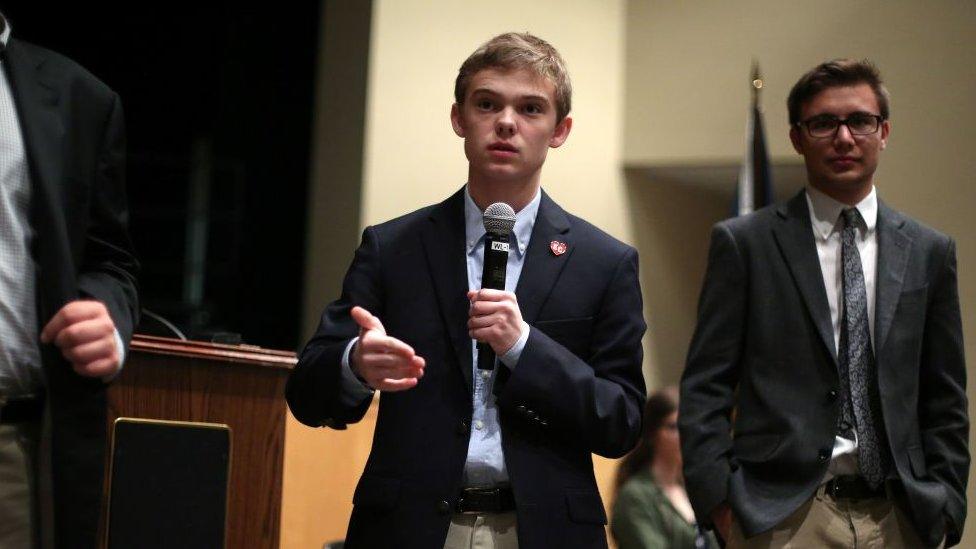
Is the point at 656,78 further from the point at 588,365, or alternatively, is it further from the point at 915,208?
the point at 588,365

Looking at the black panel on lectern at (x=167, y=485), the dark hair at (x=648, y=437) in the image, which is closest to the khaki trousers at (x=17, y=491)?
the black panel on lectern at (x=167, y=485)

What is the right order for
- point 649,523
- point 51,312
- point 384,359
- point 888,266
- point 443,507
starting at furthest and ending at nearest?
1. point 649,523
2. point 888,266
3. point 443,507
4. point 384,359
5. point 51,312

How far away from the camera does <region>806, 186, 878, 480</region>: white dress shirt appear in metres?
2.80

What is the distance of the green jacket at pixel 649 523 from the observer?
14.5ft

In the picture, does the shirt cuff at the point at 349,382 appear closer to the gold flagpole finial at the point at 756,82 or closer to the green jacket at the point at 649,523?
the green jacket at the point at 649,523

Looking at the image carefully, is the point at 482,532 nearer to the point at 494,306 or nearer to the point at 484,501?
the point at 484,501

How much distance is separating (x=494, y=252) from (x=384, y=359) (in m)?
0.26

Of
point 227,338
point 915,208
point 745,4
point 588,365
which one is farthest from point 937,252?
point 745,4

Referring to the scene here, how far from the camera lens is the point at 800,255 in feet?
9.33

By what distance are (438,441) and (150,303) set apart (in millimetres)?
4376

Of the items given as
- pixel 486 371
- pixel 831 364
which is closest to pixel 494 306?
pixel 486 371

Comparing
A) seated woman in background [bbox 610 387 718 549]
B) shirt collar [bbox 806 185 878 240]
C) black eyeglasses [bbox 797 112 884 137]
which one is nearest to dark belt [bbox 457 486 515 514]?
shirt collar [bbox 806 185 878 240]

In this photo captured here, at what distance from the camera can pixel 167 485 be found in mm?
2734

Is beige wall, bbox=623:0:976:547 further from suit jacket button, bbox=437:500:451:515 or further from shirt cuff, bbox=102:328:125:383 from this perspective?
shirt cuff, bbox=102:328:125:383
